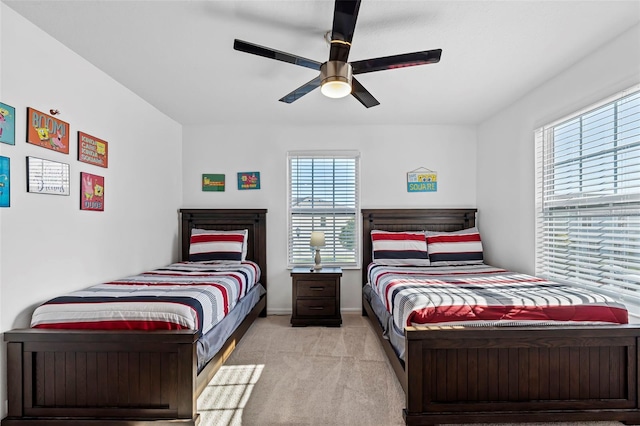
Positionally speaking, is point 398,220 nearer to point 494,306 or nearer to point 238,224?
point 238,224

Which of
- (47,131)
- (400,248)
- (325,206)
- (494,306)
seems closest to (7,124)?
(47,131)

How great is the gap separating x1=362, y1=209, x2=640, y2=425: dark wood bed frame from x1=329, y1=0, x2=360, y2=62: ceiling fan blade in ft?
5.53

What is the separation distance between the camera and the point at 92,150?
2.83m

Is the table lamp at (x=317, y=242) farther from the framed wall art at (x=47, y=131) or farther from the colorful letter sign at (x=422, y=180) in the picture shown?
the framed wall art at (x=47, y=131)

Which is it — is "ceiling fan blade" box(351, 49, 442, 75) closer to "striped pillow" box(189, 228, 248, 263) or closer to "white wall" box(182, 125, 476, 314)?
"white wall" box(182, 125, 476, 314)

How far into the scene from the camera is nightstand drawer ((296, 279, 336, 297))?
13.1 feet

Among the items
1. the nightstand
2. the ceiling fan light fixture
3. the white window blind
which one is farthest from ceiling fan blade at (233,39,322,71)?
the nightstand

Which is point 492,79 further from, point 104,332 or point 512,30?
point 104,332

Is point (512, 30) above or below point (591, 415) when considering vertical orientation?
above

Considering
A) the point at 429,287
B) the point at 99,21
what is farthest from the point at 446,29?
the point at 99,21

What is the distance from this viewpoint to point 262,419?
7.00ft

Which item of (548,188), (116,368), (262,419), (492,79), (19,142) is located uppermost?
(492,79)

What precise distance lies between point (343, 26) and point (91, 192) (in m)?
A: 2.27

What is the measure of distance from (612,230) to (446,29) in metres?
1.78
